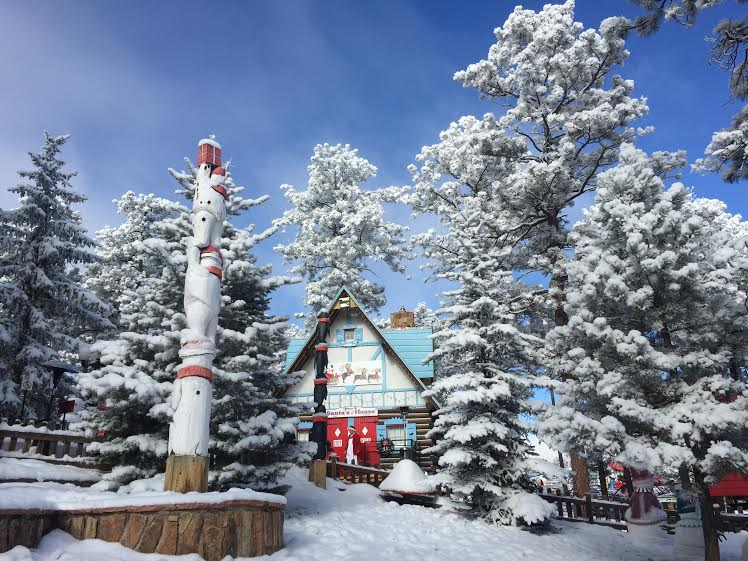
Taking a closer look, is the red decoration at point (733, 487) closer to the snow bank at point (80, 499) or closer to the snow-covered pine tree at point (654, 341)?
the snow-covered pine tree at point (654, 341)

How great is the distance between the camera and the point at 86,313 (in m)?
19.0

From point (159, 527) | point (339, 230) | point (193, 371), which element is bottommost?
point (159, 527)

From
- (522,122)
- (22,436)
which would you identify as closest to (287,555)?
(22,436)

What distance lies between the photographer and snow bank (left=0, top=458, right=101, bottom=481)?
364 inches

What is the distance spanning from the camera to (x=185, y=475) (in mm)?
7355

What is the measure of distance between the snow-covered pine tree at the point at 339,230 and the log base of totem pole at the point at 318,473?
570 inches

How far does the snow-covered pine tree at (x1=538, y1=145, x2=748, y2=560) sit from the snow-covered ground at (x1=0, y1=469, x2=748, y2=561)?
7.97 feet

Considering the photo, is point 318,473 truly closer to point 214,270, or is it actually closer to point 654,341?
point 214,270

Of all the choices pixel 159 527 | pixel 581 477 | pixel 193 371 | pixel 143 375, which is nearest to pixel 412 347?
pixel 581 477

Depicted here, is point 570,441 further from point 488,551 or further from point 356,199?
point 356,199

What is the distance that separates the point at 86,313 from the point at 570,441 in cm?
1665

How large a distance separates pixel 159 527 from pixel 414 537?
6.01 meters

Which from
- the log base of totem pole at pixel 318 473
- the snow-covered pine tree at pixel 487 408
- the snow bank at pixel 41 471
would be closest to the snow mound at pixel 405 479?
the snow-covered pine tree at pixel 487 408

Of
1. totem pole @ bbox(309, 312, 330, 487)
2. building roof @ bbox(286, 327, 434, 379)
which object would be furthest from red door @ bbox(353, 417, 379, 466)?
totem pole @ bbox(309, 312, 330, 487)
